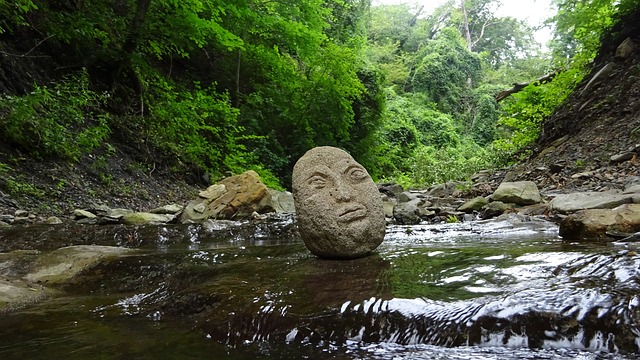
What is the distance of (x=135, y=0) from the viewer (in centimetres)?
1120

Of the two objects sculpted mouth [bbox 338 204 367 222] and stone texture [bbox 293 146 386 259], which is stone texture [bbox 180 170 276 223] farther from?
sculpted mouth [bbox 338 204 367 222]

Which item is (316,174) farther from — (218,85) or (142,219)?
(218,85)

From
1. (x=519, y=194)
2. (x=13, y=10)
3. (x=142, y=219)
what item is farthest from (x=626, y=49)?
(x=13, y=10)

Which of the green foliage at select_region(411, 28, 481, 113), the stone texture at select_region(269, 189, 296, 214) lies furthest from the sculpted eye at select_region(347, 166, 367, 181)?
the green foliage at select_region(411, 28, 481, 113)

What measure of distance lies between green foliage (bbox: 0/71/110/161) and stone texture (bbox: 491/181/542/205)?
23.3ft

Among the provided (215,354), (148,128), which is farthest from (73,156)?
(215,354)

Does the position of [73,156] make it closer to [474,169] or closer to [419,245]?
[419,245]

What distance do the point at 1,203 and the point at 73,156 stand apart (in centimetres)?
180

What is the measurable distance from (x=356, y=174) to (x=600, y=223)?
2108 mm

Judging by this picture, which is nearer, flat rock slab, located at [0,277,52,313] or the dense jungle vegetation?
flat rock slab, located at [0,277,52,313]

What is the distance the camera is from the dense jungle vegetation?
26.5 ft

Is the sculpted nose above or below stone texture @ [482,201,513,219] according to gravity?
above

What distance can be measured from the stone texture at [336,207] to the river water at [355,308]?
16cm

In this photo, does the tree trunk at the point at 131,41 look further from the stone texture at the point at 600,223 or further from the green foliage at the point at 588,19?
the green foliage at the point at 588,19
